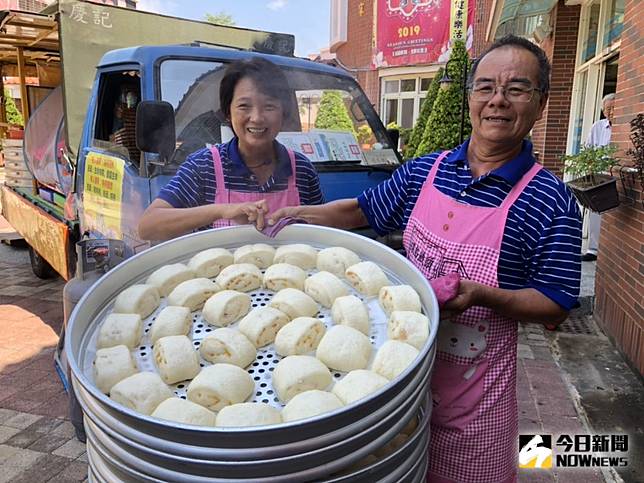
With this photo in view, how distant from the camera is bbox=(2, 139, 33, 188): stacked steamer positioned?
6441 millimetres

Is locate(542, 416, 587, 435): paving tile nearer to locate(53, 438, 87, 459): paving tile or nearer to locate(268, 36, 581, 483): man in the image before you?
locate(268, 36, 581, 483): man

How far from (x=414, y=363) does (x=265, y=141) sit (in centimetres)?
113

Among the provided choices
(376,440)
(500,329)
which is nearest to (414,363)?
(376,440)

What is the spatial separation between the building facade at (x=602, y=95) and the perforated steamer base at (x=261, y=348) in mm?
925

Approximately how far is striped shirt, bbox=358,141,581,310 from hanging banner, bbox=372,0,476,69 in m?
13.1

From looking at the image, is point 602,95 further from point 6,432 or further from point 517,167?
point 6,432

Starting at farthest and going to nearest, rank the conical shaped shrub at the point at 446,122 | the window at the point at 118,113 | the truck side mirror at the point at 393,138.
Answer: the conical shaped shrub at the point at 446,122
the truck side mirror at the point at 393,138
the window at the point at 118,113

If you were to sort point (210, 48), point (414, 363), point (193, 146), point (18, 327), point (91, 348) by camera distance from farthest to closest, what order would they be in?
point (18, 327) → point (210, 48) → point (193, 146) → point (91, 348) → point (414, 363)

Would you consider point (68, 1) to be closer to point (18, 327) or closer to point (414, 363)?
point (18, 327)

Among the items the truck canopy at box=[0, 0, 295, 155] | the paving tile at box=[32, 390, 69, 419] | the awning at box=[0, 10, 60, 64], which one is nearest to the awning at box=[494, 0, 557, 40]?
the truck canopy at box=[0, 0, 295, 155]

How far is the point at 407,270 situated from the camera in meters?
1.35

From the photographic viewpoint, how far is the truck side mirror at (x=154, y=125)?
104 inches

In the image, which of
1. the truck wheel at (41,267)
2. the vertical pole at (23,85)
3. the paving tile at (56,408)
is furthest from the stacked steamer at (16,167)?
the paving tile at (56,408)

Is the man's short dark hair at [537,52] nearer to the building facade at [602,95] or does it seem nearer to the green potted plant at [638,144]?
the building facade at [602,95]
